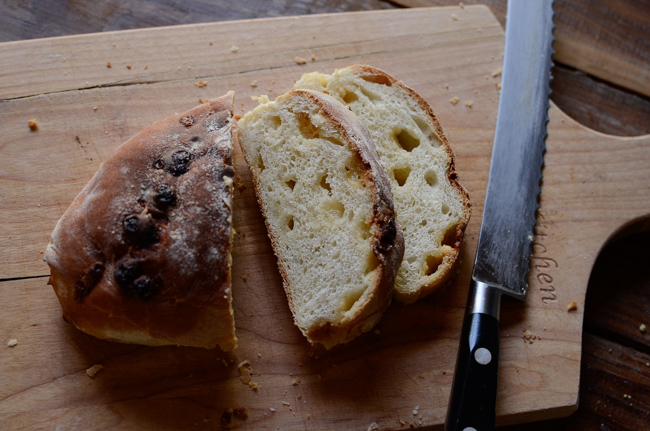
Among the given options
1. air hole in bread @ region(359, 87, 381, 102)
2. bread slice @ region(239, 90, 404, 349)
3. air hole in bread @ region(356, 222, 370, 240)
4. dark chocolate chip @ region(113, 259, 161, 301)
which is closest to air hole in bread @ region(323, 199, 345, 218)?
bread slice @ region(239, 90, 404, 349)

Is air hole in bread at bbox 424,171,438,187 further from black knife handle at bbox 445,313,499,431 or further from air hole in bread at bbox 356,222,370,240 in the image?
black knife handle at bbox 445,313,499,431

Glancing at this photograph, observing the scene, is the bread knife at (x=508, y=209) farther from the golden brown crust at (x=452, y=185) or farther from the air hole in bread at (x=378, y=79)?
the air hole in bread at (x=378, y=79)

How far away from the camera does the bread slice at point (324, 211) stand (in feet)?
7.59

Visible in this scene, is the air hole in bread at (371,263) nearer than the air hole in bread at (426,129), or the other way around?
the air hole in bread at (371,263)

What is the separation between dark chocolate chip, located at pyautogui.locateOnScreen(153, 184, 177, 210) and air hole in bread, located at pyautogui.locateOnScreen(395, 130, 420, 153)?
1216mm

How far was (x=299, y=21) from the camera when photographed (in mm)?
3078

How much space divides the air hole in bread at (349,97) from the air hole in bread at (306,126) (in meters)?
0.36

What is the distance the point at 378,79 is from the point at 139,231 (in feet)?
4.88

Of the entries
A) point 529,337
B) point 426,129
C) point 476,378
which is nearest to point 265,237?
point 426,129

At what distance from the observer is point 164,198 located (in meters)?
2.19

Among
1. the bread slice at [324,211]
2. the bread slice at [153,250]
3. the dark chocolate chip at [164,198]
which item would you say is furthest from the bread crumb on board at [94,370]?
the bread slice at [324,211]

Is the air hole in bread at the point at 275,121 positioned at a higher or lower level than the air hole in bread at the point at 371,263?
higher

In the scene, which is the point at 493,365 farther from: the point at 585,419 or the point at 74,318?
the point at 74,318

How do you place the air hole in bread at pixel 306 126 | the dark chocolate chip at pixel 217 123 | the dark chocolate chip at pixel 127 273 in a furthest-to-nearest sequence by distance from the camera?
the air hole in bread at pixel 306 126 < the dark chocolate chip at pixel 217 123 < the dark chocolate chip at pixel 127 273
